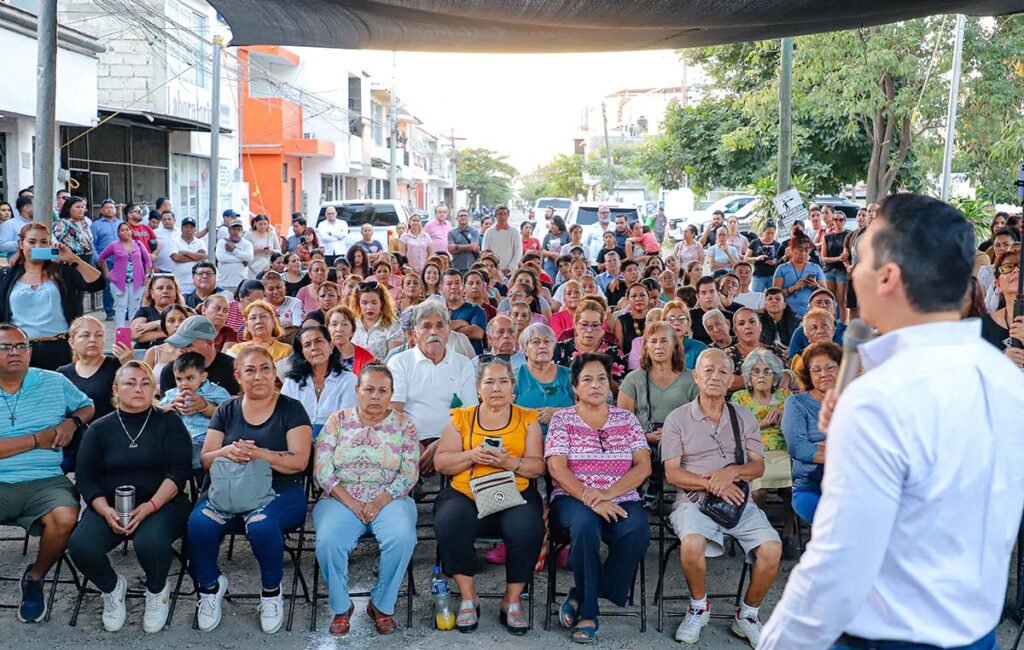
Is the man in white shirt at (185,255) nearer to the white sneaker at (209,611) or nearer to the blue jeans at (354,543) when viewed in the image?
the white sneaker at (209,611)

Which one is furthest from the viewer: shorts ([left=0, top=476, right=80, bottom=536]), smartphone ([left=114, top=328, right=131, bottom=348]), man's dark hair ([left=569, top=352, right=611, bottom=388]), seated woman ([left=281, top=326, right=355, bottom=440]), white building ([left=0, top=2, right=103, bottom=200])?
white building ([left=0, top=2, right=103, bottom=200])

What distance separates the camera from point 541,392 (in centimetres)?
624

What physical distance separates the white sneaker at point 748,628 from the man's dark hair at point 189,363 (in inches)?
125

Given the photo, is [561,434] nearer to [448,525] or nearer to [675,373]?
[448,525]

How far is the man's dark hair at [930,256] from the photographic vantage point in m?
1.90

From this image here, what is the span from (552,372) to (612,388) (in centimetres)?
57

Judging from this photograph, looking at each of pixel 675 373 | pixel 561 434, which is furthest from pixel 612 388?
pixel 561 434

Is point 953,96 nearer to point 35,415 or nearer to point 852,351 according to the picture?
point 35,415

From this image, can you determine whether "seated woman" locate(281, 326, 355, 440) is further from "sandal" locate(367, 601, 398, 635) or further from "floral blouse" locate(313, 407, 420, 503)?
"sandal" locate(367, 601, 398, 635)

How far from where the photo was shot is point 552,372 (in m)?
6.36

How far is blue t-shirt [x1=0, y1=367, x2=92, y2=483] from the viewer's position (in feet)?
17.1

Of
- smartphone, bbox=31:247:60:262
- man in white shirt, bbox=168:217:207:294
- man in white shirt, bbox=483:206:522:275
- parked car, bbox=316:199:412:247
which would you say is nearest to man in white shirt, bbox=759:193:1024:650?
smartphone, bbox=31:247:60:262

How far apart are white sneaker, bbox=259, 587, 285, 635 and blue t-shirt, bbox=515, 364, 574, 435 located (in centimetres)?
194

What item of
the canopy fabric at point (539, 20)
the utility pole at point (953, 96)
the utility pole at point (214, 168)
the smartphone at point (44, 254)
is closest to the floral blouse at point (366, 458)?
the canopy fabric at point (539, 20)
